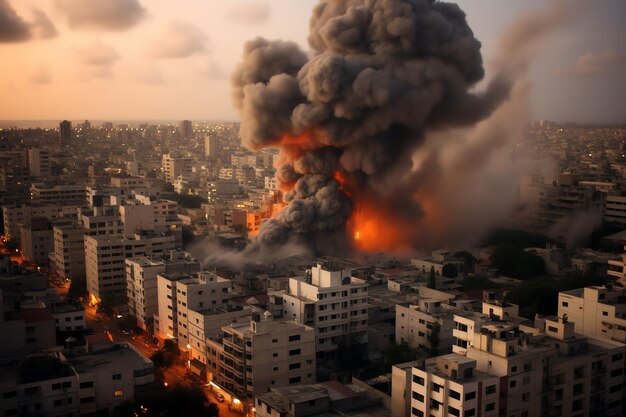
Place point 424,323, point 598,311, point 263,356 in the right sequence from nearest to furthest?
point 263,356, point 598,311, point 424,323

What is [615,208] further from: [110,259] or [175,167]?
[175,167]

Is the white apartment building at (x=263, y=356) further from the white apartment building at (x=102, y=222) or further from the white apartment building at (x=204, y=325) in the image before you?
the white apartment building at (x=102, y=222)

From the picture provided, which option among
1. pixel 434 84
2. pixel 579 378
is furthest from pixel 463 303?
pixel 434 84

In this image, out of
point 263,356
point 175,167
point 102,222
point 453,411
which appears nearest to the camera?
point 453,411

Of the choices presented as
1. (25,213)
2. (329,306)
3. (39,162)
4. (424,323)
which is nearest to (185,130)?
(39,162)

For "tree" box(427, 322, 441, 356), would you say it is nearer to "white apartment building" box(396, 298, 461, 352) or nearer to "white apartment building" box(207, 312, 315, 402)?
"white apartment building" box(396, 298, 461, 352)

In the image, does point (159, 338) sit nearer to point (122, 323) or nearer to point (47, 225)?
point (122, 323)
